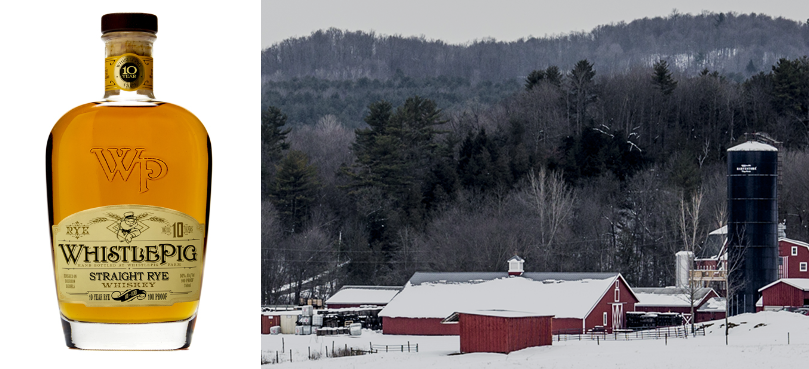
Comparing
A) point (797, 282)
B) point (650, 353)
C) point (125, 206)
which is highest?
point (125, 206)

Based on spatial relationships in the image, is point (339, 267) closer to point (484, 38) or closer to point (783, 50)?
point (484, 38)

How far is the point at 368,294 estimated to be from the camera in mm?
9242

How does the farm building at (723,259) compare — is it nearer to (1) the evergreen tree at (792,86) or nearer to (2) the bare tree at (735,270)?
(2) the bare tree at (735,270)

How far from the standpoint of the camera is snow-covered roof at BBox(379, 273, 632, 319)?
8.87 meters

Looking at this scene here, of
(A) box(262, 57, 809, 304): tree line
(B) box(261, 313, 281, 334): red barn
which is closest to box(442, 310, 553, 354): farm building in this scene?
(A) box(262, 57, 809, 304): tree line

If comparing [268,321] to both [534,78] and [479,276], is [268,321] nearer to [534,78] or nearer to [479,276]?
[479,276]

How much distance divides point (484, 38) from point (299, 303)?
303 centimetres

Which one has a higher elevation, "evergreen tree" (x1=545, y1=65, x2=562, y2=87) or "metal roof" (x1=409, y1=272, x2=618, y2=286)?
"evergreen tree" (x1=545, y1=65, x2=562, y2=87)

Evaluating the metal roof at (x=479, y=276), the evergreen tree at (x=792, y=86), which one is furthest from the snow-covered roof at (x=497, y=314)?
the evergreen tree at (x=792, y=86)

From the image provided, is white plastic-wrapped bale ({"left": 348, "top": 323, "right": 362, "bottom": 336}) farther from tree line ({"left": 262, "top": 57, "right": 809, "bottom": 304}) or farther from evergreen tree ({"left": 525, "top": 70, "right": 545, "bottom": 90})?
evergreen tree ({"left": 525, "top": 70, "right": 545, "bottom": 90})

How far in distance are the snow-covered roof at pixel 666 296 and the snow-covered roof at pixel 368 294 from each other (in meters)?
2.18

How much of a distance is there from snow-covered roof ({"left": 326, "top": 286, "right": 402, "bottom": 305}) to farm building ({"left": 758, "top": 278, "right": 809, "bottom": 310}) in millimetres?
3291

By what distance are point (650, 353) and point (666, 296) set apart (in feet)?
1.82

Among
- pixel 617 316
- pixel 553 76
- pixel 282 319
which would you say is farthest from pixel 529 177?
pixel 282 319
